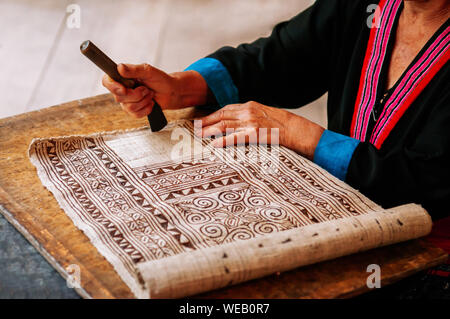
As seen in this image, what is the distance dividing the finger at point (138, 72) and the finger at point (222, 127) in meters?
0.18

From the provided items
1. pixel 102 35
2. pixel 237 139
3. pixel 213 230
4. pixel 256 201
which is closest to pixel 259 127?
pixel 237 139

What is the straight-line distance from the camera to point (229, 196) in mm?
1086

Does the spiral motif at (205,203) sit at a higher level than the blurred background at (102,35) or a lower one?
Result: lower

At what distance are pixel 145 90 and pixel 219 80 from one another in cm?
23

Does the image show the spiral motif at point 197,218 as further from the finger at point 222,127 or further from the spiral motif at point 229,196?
the finger at point 222,127

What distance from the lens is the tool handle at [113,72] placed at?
1.14 meters

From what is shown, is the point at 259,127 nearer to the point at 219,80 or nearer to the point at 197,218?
the point at 219,80

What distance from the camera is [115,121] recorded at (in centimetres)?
138

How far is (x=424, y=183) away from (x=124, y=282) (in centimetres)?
66

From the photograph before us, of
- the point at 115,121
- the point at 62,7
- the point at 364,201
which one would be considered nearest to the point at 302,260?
the point at 364,201

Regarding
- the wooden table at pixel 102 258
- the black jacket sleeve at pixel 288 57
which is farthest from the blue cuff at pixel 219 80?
the wooden table at pixel 102 258
